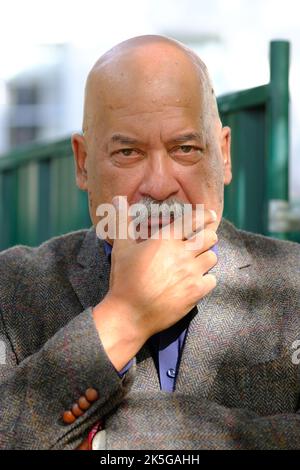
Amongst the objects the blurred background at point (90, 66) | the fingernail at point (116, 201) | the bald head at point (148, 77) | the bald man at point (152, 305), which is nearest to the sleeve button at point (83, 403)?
the bald man at point (152, 305)

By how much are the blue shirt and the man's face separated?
33cm

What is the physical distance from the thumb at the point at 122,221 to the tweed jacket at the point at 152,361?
0.21 metres

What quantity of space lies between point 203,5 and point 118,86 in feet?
31.7

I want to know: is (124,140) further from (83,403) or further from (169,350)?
(83,403)

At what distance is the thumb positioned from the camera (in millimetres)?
2305

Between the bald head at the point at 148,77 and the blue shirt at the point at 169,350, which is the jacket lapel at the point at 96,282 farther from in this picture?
the bald head at the point at 148,77

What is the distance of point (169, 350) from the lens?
2490 millimetres

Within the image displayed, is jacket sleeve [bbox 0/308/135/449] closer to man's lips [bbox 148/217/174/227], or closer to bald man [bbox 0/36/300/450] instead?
bald man [bbox 0/36/300/450]

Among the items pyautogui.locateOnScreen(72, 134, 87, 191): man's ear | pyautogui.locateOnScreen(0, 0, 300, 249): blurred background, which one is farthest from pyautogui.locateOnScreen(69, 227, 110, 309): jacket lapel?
pyautogui.locateOnScreen(0, 0, 300, 249): blurred background

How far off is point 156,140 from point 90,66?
10002 millimetres

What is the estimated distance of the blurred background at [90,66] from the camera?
3.89 meters

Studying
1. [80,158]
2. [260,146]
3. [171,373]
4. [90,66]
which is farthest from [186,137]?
[90,66]

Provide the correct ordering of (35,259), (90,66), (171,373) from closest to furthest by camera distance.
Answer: (171,373) < (35,259) < (90,66)
